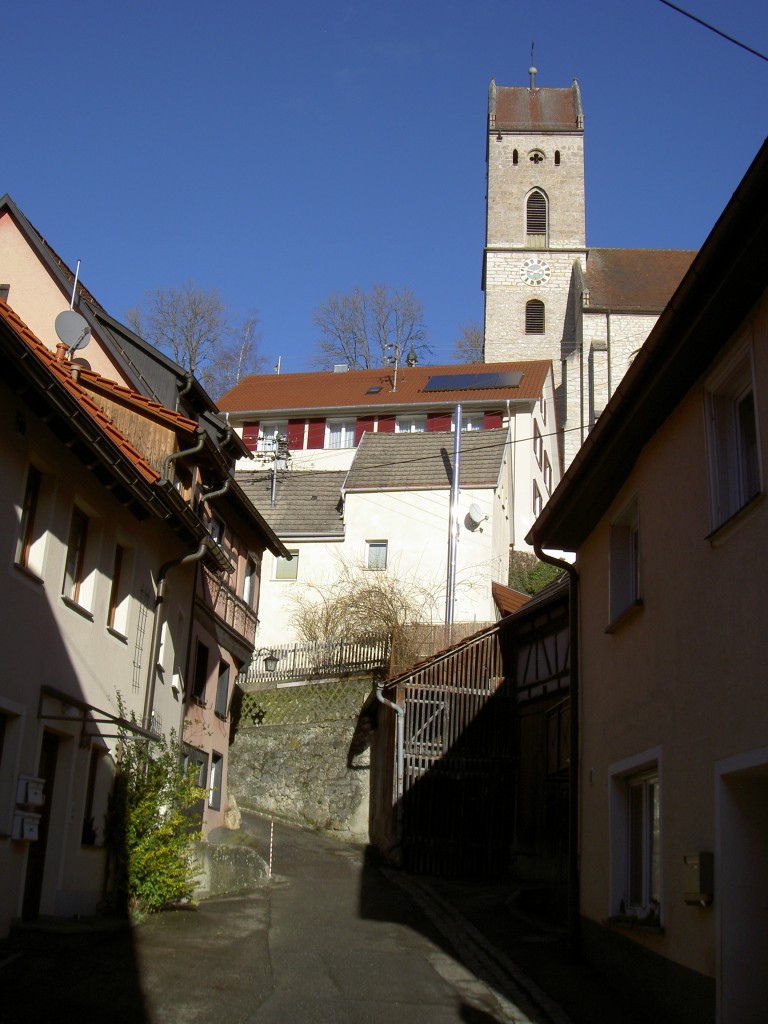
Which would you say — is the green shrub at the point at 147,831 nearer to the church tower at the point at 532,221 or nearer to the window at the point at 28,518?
the window at the point at 28,518

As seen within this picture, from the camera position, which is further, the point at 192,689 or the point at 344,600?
the point at 344,600

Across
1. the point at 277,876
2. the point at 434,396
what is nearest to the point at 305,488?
the point at 434,396

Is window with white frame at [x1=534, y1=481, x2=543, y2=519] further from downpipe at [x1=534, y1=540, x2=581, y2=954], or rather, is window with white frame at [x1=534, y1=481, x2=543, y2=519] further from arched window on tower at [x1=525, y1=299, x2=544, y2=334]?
downpipe at [x1=534, y1=540, x2=581, y2=954]

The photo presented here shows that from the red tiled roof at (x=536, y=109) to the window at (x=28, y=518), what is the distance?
2466 inches

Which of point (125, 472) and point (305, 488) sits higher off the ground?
point (305, 488)

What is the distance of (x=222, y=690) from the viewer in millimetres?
20969

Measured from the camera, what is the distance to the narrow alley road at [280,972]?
869 cm

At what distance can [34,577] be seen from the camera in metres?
11.2

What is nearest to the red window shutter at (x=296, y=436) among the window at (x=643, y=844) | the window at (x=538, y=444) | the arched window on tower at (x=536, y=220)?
the window at (x=538, y=444)

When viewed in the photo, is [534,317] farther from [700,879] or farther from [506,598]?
[700,879]

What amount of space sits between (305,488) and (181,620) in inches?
751

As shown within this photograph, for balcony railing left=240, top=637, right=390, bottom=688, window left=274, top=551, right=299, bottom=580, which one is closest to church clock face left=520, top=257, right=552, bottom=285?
window left=274, top=551, right=299, bottom=580

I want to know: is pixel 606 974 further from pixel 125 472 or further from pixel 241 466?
pixel 241 466

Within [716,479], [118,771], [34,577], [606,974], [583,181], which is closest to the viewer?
[716,479]
